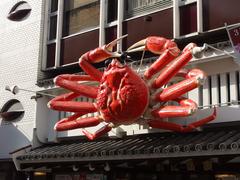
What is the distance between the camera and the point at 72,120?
13922 mm

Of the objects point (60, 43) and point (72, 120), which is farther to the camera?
point (60, 43)

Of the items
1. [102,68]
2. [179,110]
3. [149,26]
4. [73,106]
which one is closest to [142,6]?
[149,26]

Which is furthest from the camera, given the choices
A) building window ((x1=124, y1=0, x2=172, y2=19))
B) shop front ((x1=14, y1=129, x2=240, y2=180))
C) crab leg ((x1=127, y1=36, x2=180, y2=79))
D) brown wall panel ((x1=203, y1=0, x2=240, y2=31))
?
building window ((x1=124, y1=0, x2=172, y2=19))

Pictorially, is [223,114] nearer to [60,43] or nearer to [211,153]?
[211,153]

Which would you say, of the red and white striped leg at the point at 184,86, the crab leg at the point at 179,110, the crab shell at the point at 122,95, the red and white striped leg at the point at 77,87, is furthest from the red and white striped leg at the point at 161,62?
the red and white striped leg at the point at 77,87

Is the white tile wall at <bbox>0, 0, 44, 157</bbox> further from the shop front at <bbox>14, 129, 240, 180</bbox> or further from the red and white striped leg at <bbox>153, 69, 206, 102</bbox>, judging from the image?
the red and white striped leg at <bbox>153, 69, 206, 102</bbox>

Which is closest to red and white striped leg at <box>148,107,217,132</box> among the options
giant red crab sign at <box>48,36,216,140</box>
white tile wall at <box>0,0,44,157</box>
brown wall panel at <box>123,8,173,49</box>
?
giant red crab sign at <box>48,36,216,140</box>

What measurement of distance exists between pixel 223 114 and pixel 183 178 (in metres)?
2.12

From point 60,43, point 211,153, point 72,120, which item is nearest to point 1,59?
point 60,43

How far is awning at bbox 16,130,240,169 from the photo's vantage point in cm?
1083

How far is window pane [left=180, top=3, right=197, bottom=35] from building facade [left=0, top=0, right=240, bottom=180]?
0.09 ft

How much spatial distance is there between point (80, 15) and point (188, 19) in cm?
473

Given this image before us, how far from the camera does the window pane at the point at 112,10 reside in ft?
52.4

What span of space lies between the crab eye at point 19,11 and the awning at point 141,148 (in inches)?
226
